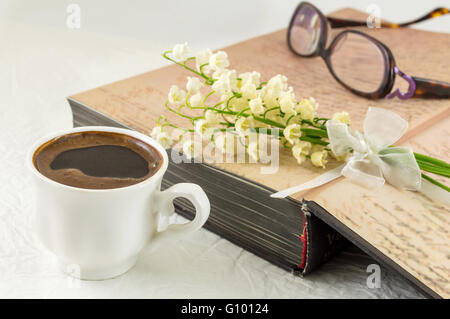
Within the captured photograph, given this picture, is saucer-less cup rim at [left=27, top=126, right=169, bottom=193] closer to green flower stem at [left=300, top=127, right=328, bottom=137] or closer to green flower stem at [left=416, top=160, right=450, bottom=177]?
green flower stem at [left=300, top=127, right=328, bottom=137]

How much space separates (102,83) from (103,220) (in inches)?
26.4

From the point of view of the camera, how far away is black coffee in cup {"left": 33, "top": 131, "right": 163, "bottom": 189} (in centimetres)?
70

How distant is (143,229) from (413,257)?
11.6 inches

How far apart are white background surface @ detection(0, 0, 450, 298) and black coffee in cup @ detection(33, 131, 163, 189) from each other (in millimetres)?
98

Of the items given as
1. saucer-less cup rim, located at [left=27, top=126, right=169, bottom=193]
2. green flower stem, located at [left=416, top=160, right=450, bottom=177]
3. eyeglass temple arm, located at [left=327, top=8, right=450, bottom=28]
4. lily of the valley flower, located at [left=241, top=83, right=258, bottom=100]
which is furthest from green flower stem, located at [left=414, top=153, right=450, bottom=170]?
eyeglass temple arm, located at [left=327, top=8, right=450, bottom=28]

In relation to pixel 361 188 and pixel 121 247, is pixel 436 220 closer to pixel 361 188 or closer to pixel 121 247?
pixel 361 188

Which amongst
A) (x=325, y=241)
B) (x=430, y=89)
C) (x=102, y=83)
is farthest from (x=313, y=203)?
(x=102, y=83)

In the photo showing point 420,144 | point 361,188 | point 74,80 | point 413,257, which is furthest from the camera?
point 74,80

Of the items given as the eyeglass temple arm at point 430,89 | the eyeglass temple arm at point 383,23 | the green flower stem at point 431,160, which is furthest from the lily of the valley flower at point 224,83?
the eyeglass temple arm at point 383,23

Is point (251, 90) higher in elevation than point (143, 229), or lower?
higher

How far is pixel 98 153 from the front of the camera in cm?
75

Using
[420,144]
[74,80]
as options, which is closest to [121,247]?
[420,144]

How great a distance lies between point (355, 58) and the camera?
3.76 ft

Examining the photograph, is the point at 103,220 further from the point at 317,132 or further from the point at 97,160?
the point at 317,132
